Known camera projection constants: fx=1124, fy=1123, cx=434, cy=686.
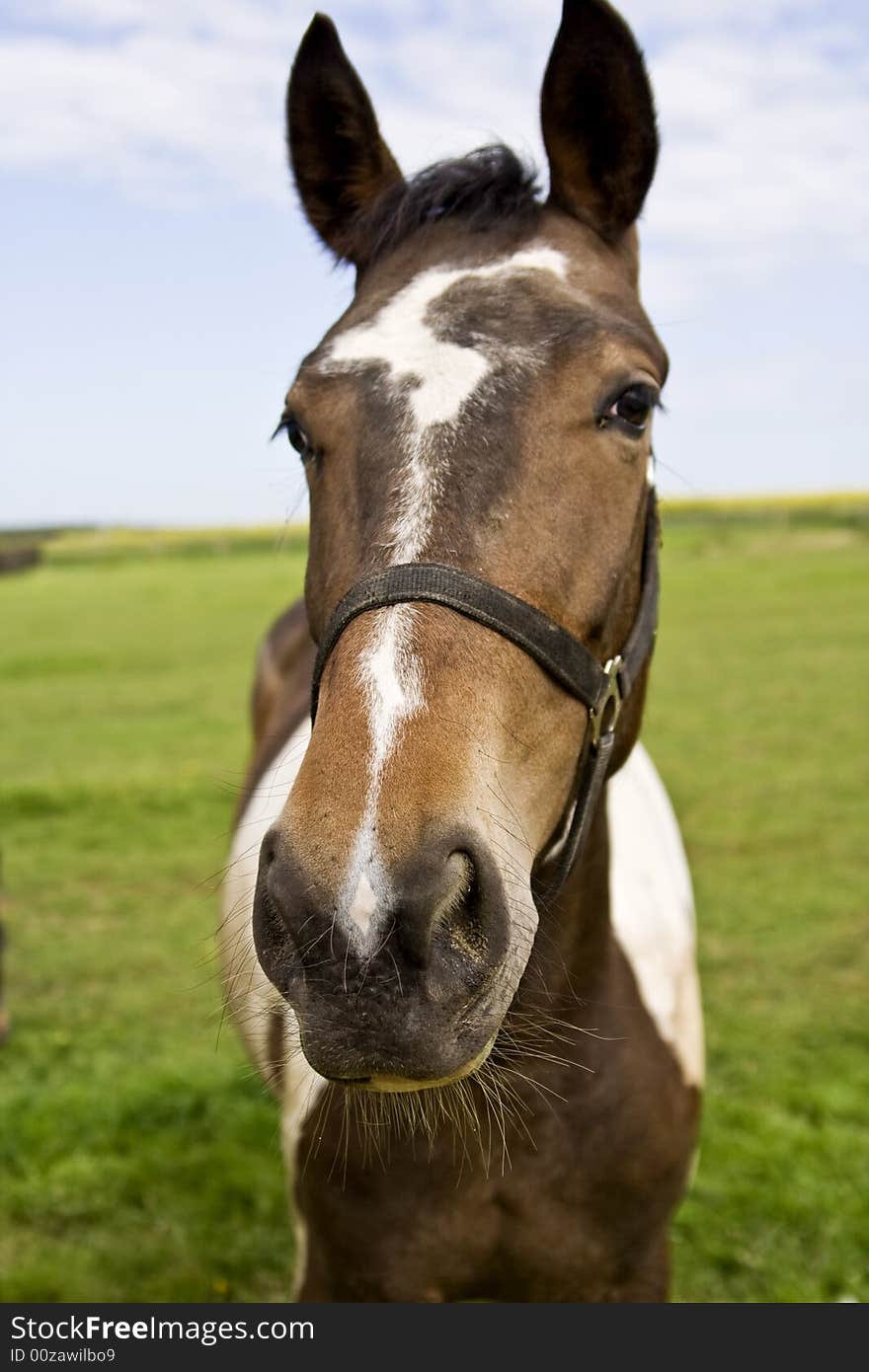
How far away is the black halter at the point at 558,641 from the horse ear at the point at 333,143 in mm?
1081

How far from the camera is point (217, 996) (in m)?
6.96

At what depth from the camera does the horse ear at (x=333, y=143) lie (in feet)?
8.56

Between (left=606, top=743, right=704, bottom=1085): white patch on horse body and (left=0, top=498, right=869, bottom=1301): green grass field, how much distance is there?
1122 mm

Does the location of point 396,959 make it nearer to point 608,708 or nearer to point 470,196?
point 608,708

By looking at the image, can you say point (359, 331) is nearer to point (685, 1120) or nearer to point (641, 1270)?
point (685, 1120)

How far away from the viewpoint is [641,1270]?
9.05 ft

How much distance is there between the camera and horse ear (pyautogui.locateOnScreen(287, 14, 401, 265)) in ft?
8.56

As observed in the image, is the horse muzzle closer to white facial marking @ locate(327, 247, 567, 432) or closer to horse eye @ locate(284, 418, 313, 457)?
white facial marking @ locate(327, 247, 567, 432)

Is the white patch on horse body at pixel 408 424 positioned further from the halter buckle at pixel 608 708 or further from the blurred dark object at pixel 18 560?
the blurred dark object at pixel 18 560

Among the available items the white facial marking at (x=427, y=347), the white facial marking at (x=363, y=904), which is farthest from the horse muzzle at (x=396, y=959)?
the white facial marking at (x=427, y=347)

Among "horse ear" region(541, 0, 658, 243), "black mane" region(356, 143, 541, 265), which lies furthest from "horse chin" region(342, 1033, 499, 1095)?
"horse ear" region(541, 0, 658, 243)

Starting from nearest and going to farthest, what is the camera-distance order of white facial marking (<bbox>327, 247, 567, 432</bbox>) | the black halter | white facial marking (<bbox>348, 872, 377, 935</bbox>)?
white facial marking (<bbox>348, 872, 377, 935</bbox>)
the black halter
white facial marking (<bbox>327, 247, 567, 432</bbox>)

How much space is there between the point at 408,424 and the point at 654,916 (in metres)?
1.77

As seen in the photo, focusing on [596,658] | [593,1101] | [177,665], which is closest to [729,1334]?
[593,1101]
